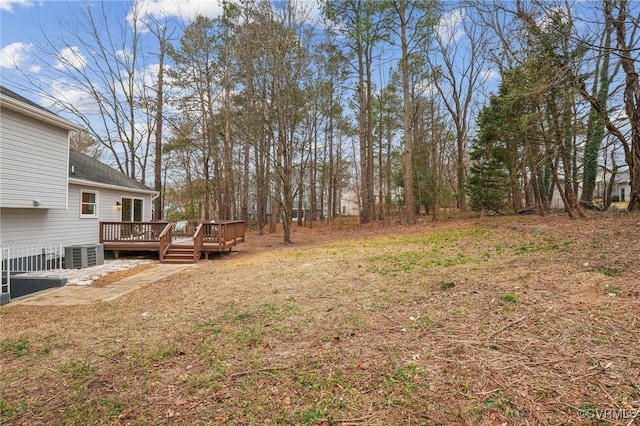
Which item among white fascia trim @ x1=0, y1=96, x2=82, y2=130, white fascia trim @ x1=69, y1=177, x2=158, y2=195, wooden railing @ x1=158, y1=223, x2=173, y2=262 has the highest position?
white fascia trim @ x1=0, y1=96, x2=82, y2=130

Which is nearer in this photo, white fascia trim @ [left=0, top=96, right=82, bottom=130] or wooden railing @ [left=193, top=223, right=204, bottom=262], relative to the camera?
white fascia trim @ [left=0, top=96, right=82, bottom=130]

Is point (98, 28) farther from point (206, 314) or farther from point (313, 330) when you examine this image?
point (313, 330)

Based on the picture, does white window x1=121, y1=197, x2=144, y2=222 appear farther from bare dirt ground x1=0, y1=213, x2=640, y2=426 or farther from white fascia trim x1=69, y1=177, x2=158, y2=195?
bare dirt ground x1=0, y1=213, x2=640, y2=426

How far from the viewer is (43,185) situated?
29.3ft

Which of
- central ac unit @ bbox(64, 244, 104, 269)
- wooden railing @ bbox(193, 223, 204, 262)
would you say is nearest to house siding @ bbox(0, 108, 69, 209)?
central ac unit @ bbox(64, 244, 104, 269)

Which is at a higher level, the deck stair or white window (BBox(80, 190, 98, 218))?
white window (BBox(80, 190, 98, 218))

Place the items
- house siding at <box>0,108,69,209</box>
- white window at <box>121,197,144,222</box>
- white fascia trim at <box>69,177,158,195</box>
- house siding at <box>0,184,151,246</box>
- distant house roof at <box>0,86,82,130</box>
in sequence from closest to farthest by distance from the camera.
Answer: distant house roof at <box>0,86,82,130</box> → house siding at <box>0,108,69,209</box> → house siding at <box>0,184,151,246</box> → white fascia trim at <box>69,177,158,195</box> → white window at <box>121,197,144,222</box>

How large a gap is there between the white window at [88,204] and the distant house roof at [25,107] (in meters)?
2.72

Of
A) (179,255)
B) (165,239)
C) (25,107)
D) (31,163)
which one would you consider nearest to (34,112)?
(25,107)

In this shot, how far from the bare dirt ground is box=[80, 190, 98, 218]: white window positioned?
Answer: 661 cm

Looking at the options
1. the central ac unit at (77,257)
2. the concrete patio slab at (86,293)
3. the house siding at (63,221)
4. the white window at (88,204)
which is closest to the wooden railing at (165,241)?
the central ac unit at (77,257)

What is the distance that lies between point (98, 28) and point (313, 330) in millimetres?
21549

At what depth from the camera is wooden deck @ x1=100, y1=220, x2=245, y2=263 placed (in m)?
10.7

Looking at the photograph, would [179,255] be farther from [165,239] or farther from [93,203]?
[93,203]
